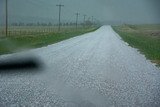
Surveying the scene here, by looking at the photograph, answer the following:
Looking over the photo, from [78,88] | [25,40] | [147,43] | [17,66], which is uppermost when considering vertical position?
[78,88]

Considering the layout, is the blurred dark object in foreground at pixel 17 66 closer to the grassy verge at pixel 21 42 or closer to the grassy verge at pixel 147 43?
the grassy verge at pixel 21 42

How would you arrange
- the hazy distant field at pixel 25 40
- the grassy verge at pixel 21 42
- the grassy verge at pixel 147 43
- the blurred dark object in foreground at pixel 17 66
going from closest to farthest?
1. the blurred dark object in foreground at pixel 17 66
2. the grassy verge at pixel 147 43
3. the grassy verge at pixel 21 42
4. the hazy distant field at pixel 25 40

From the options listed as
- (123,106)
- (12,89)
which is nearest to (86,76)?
(12,89)

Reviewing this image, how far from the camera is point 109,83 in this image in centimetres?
1258

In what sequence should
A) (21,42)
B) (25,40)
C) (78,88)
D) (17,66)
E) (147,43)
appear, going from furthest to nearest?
1. (147,43)
2. (25,40)
3. (21,42)
4. (17,66)
5. (78,88)

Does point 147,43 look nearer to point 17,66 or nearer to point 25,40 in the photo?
point 25,40

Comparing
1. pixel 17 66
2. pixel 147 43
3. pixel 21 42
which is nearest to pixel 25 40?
pixel 21 42

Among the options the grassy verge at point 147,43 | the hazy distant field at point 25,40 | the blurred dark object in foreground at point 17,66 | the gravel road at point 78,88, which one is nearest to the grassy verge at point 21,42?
the hazy distant field at point 25,40

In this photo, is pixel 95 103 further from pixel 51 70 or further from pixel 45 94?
pixel 51 70

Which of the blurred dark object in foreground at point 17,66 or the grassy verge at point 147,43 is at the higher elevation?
the blurred dark object in foreground at point 17,66

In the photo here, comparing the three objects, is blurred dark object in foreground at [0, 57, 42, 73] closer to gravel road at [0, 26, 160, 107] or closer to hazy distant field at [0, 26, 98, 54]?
gravel road at [0, 26, 160, 107]

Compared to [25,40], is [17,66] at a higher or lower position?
higher

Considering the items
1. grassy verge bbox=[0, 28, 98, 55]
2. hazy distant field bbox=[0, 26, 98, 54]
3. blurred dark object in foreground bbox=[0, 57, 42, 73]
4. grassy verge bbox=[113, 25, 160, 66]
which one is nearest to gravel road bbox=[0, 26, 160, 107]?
blurred dark object in foreground bbox=[0, 57, 42, 73]

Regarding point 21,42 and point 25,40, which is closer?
point 21,42
